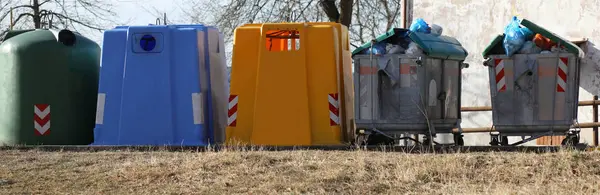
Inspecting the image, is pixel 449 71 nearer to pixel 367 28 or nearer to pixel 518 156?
pixel 518 156

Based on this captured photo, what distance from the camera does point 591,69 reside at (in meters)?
15.6

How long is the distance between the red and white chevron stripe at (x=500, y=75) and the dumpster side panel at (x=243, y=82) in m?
2.72

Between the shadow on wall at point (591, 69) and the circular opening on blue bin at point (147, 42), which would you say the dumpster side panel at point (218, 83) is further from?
the shadow on wall at point (591, 69)

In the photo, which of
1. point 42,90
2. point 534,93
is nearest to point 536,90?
point 534,93

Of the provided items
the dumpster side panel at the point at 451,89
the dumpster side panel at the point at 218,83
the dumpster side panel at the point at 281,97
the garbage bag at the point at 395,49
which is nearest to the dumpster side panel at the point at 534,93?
the dumpster side panel at the point at 451,89

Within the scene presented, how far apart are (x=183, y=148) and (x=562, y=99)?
431 centimetres

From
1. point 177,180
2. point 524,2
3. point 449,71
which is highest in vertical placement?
point 524,2

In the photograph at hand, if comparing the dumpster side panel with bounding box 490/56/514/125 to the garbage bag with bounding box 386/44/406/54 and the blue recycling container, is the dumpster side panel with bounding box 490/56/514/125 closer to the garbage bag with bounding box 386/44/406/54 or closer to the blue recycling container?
the garbage bag with bounding box 386/44/406/54

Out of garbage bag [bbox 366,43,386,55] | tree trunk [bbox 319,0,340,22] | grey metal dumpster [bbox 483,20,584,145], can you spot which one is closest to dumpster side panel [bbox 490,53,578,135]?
grey metal dumpster [bbox 483,20,584,145]

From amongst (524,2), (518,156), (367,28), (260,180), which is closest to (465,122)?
(524,2)

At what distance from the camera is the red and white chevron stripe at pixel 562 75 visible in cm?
1171

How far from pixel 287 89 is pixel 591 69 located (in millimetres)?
5807

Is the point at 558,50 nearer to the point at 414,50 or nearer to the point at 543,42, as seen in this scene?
the point at 543,42

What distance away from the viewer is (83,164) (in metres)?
9.80
